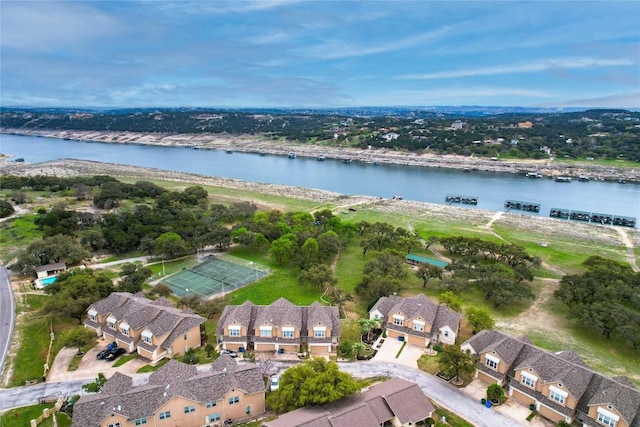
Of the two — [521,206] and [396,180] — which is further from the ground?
[396,180]

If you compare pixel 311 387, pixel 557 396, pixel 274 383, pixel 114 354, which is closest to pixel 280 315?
pixel 274 383

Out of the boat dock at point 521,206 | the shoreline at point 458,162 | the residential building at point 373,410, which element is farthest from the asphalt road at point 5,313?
the shoreline at point 458,162

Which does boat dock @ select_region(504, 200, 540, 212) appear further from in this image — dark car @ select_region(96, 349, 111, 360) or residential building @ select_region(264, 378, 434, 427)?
dark car @ select_region(96, 349, 111, 360)

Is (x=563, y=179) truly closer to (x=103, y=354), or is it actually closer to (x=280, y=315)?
(x=280, y=315)

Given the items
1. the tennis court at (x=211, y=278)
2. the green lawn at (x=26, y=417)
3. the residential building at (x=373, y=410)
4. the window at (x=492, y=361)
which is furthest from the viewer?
the tennis court at (x=211, y=278)

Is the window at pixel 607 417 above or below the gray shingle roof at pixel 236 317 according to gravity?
below

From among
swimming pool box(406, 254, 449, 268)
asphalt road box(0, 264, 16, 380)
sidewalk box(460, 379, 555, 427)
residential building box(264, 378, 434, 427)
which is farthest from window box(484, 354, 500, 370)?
asphalt road box(0, 264, 16, 380)

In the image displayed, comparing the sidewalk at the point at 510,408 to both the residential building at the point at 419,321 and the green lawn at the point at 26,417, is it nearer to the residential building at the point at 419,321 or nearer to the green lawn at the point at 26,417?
the residential building at the point at 419,321
